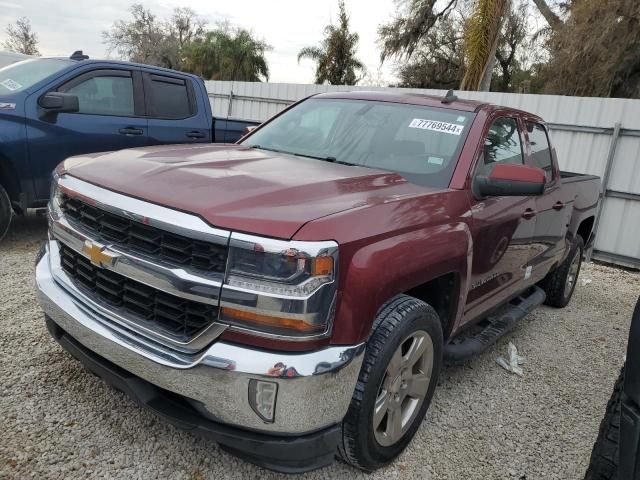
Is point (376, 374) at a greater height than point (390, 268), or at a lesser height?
lesser

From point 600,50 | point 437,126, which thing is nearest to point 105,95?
point 437,126

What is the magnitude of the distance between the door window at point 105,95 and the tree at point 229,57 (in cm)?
2776

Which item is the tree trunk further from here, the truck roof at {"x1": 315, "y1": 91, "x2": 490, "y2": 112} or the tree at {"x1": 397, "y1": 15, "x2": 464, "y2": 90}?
the truck roof at {"x1": 315, "y1": 91, "x2": 490, "y2": 112}

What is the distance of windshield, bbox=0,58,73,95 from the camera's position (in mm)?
5027

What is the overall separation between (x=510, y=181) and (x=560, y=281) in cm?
284

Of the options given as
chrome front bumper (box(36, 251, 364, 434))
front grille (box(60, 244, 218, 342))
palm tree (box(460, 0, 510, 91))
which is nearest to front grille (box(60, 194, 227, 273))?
front grille (box(60, 244, 218, 342))

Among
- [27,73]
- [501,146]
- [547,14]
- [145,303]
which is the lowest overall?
[145,303]

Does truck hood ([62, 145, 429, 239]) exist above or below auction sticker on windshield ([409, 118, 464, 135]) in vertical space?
below

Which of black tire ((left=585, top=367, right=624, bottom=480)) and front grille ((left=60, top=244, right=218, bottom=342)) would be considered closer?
black tire ((left=585, top=367, right=624, bottom=480))

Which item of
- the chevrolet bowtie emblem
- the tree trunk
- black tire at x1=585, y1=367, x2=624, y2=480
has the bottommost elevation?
black tire at x1=585, y1=367, x2=624, y2=480

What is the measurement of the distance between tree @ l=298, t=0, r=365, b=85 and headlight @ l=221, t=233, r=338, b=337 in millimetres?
27742

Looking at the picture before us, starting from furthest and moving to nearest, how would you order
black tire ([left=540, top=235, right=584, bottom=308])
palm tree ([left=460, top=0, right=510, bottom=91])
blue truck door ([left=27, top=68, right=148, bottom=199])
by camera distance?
palm tree ([left=460, top=0, right=510, bottom=91]), black tire ([left=540, top=235, right=584, bottom=308]), blue truck door ([left=27, top=68, right=148, bottom=199])

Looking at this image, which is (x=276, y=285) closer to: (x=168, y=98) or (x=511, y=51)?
(x=168, y=98)

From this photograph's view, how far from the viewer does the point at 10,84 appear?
16.7 ft
